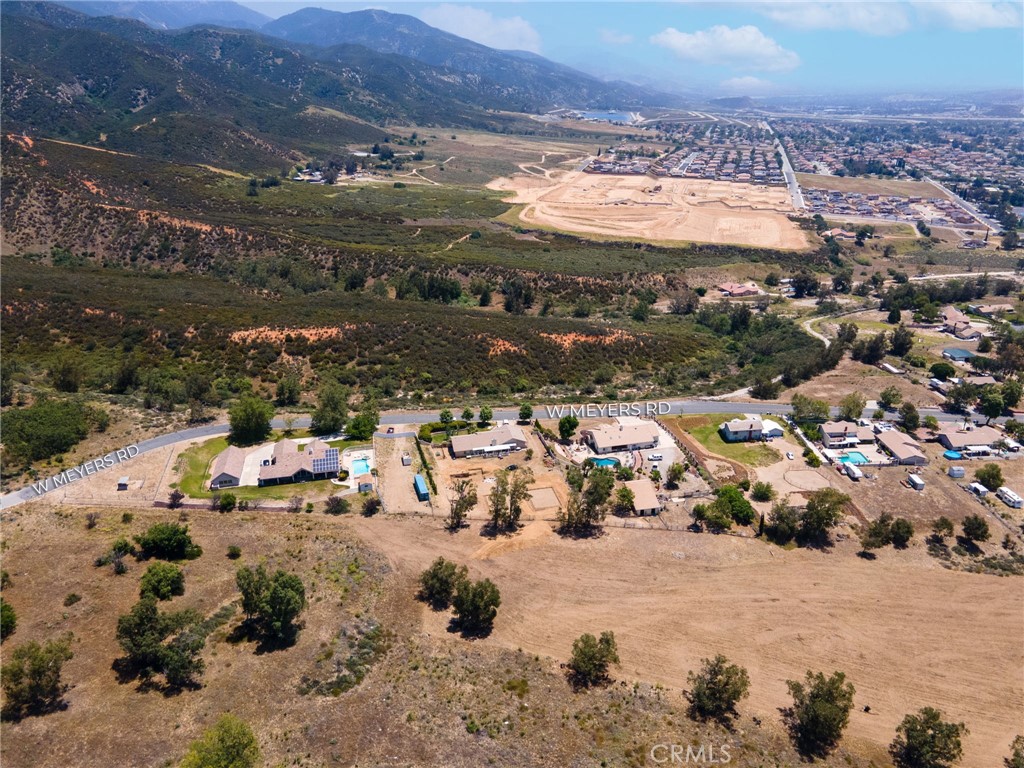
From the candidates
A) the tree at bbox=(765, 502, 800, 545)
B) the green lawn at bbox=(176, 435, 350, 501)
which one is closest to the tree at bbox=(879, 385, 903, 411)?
the tree at bbox=(765, 502, 800, 545)

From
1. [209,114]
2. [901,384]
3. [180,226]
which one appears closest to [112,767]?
[901,384]

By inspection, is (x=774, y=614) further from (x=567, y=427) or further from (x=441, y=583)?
(x=567, y=427)

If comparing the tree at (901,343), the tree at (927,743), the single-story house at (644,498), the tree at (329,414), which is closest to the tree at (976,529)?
the tree at (927,743)

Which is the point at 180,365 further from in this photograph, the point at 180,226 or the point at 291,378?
the point at 180,226

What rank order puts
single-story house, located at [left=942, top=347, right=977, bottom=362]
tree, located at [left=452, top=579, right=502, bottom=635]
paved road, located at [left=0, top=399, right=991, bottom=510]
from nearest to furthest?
tree, located at [left=452, top=579, right=502, bottom=635] → paved road, located at [left=0, top=399, right=991, bottom=510] → single-story house, located at [left=942, top=347, right=977, bottom=362]

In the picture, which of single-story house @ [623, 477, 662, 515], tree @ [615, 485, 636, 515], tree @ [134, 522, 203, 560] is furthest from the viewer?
tree @ [615, 485, 636, 515]

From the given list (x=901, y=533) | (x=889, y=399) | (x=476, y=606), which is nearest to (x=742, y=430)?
(x=901, y=533)

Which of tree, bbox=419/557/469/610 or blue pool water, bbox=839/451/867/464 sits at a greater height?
blue pool water, bbox=839/451/867/464

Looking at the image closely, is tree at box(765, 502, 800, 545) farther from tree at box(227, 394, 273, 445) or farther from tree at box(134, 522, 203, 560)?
tree at box(227, 394, 273, 445)
